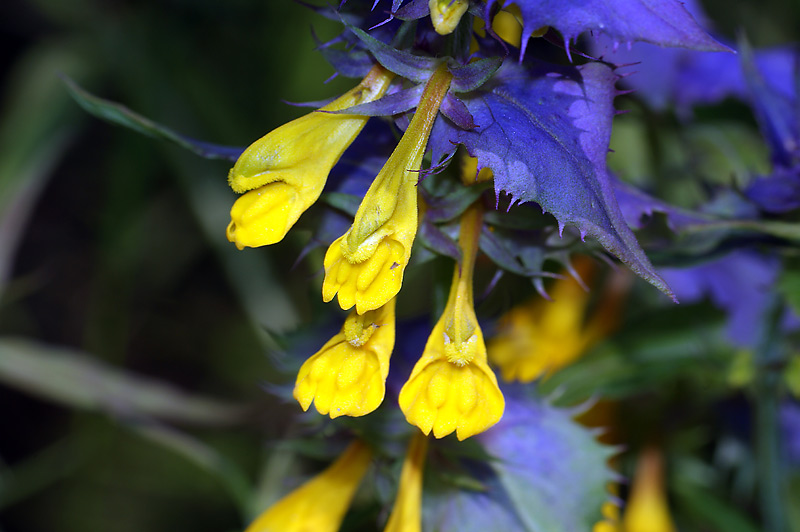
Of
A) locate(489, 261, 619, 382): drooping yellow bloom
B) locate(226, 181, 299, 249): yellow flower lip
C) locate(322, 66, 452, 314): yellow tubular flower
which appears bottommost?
locate(489, 261, 619, 382): drooping yellow bloom

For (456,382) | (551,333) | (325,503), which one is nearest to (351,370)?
(456,382)

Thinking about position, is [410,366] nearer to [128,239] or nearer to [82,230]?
[128,239]

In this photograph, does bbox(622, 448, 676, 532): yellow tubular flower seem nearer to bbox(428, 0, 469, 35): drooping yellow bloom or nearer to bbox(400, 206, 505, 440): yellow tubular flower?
bbox(400, 206, 505, 440): yellow tubular flower

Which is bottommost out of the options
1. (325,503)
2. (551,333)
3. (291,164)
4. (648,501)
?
(648,501)

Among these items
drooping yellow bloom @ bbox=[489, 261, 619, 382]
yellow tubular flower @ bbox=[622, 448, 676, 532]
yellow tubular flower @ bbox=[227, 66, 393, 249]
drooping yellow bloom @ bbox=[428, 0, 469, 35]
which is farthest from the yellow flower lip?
yellow tubular flower @ bbox=[622, 448, 676, 532]

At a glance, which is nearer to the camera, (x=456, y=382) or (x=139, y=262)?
(x=456, y=382)

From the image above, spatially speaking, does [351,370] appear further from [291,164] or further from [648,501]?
[648,501]
